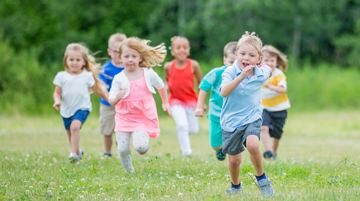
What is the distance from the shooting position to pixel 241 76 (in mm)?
4141

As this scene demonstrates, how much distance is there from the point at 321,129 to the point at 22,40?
1967cm

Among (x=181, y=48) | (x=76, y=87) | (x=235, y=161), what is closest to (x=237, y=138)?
(x=235, y=161)

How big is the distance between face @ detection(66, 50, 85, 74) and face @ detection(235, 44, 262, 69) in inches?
151

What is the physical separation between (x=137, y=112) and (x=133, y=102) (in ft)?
0.52

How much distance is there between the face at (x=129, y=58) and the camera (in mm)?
5957

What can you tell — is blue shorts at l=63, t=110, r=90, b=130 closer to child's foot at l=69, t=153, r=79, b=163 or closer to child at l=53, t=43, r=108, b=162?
child at l=53, t=43, r=108, b=162

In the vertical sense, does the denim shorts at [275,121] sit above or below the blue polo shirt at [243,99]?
below

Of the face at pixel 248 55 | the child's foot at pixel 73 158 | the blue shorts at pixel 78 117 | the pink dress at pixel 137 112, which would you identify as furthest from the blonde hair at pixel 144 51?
the face at pixel 248 55

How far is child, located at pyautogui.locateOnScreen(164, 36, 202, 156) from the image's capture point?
814 cm

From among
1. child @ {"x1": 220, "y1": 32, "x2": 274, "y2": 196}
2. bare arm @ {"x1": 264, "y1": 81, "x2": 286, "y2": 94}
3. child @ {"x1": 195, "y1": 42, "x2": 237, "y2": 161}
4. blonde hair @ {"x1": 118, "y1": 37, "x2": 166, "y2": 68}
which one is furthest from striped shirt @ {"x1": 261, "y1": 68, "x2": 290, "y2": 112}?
child @ {"x1": 220, "y1": 32, "x2": 274, "y2": 196}

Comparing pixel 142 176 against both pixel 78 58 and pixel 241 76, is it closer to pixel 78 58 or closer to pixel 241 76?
pixel 241 76

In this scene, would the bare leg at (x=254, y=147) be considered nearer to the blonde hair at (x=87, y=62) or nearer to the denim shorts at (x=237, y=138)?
the denim shorts at (x=237, y=138)

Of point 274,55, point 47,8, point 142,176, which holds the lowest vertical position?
point 142,176

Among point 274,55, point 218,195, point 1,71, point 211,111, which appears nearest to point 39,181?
point 218,195
